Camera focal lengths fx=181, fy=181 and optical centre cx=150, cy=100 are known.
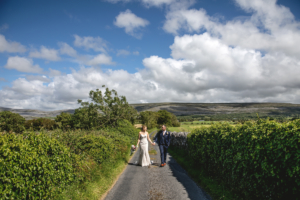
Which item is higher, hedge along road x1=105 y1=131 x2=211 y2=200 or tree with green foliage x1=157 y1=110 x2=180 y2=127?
hedge along road x1=105 y1=131 x2=211 y2=200

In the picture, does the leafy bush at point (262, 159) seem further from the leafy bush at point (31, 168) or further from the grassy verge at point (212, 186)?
the leafy bush at point (31, 168)

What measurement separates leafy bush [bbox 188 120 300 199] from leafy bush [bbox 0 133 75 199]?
6.16 meters

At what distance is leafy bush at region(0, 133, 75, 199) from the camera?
161 inches

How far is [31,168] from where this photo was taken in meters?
4.66

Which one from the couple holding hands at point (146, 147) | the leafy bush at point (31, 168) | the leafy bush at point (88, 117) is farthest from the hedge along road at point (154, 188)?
the leafy bush at point (88, 117)

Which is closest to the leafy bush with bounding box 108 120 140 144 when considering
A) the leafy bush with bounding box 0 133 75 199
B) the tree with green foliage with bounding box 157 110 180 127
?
the leafy bush with bounding box 0 133 75 199

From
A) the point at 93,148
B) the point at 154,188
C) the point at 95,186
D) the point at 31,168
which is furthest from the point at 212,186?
the point at 31,168

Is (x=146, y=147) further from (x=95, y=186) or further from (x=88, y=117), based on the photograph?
(x=88, y=117)

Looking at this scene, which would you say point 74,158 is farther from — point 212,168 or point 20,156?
point 212,168

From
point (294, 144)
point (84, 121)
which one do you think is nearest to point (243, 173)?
point (294, 144)

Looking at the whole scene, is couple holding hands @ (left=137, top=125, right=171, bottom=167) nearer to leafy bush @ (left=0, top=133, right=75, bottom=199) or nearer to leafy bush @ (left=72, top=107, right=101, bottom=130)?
leafy bush @ (left=0, top=133, right=75, bottom=199)

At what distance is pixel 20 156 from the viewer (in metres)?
4.43

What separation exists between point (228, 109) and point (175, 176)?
421ft

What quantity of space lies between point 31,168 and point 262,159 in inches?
252
